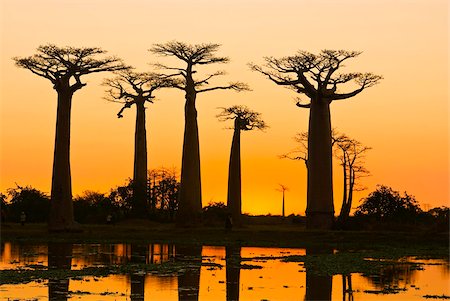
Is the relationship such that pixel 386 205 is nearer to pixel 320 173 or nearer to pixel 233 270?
pixel 320 173

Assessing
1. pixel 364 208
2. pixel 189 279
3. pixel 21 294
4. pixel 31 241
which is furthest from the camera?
pixel 364 208

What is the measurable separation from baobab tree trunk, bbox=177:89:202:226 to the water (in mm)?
19369

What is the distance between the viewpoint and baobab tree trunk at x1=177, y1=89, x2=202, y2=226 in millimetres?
50781

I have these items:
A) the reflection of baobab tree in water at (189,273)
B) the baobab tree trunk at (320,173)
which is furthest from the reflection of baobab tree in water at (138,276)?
the baobab tree trunk at (320,173)

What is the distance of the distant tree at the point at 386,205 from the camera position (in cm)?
5644

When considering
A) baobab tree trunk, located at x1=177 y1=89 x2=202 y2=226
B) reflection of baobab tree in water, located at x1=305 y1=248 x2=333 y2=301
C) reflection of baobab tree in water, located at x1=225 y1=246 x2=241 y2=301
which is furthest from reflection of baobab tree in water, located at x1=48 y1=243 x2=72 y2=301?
baobab tree trunk, located at x1=177 y1=89 x2=202 y2=226

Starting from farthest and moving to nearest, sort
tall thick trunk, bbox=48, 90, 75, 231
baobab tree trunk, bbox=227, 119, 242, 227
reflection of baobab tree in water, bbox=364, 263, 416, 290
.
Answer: baobab tree trunk, bbox=227, 119, 242, 227 < tall thick trunk, bbox=48, 90, 75, 231 < reflection of baobab tree in water, bbox=364, 263, 416, 290

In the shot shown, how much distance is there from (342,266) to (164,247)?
10.5 metres

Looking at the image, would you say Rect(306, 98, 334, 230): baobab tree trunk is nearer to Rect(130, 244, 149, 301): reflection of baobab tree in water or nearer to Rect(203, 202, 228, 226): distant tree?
Rect(203, 202, 228, 226): distant tree

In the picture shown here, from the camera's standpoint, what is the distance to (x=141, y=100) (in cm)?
6228

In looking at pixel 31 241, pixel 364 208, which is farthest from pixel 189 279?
pixel 364 208

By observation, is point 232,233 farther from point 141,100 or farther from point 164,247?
point 141,100

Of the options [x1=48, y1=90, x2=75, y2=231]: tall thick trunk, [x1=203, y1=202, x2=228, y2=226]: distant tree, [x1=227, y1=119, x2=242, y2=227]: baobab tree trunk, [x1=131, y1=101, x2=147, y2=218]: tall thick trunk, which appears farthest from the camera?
[x1=131, y1=101, x2=147, y2=218]: tall thick trunk

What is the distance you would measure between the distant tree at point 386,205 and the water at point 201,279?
86.2 feet
